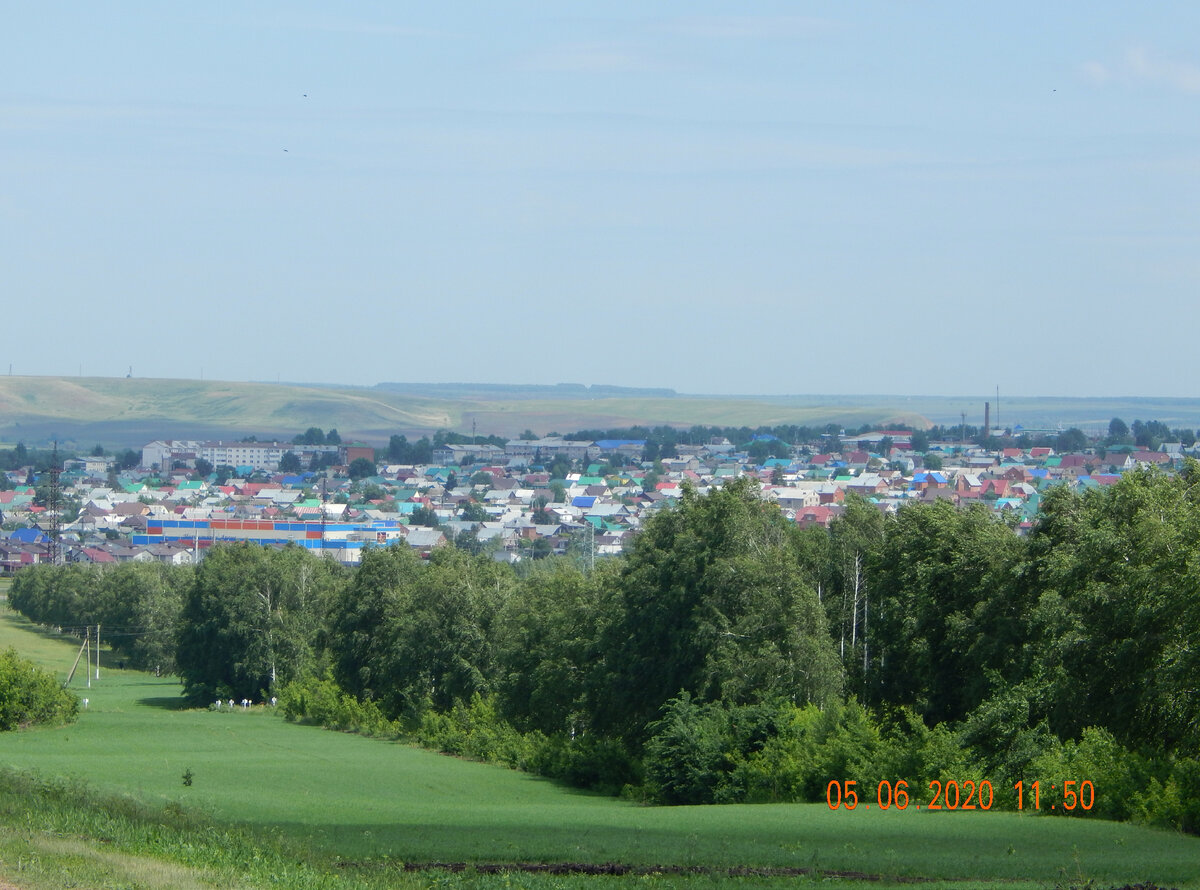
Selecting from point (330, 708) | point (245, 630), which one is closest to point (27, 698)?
A: point (330, 708)

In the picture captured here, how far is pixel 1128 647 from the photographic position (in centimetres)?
3350

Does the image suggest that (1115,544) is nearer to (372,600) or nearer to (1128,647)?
(1128,647)

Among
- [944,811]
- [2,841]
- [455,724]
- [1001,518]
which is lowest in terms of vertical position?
[455,724]

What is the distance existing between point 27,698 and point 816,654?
36.3 metres

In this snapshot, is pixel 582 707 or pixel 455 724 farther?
pixel 455 724

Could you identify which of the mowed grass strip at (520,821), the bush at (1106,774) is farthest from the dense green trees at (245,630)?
the bush at (1106,774)

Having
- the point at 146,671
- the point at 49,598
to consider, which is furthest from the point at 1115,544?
the point at 49,598

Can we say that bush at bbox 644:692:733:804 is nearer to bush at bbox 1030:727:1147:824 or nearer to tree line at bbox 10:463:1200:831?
tree line at bbox 10:463:1200:831

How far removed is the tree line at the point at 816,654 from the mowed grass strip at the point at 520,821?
2.79 meters

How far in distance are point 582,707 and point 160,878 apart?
126ft
